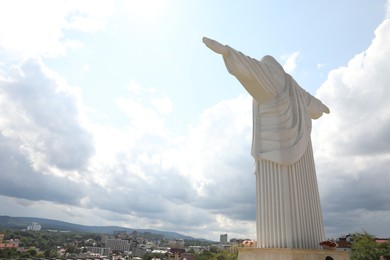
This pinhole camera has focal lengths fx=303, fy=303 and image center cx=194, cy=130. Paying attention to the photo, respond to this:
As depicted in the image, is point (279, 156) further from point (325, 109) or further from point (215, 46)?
point (325, 109)

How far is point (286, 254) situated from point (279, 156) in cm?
286

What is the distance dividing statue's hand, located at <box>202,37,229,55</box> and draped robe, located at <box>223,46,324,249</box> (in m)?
0.13

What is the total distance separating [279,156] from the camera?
9344mm

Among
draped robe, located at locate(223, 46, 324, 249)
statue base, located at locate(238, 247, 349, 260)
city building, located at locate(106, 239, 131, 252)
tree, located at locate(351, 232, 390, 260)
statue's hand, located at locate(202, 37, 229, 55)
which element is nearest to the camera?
statue base, located at locate(238, 247, 349, 260)

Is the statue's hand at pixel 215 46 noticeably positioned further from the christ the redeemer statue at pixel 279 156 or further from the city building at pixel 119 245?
the city building at pixel 119 245

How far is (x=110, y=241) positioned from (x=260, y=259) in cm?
15212

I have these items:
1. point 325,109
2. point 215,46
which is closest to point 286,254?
point 215,46

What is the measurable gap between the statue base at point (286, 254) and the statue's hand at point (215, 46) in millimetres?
5829

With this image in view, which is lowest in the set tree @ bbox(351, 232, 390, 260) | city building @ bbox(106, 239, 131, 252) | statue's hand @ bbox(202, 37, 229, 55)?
city building @ bbox(106, 239, 131, 252)

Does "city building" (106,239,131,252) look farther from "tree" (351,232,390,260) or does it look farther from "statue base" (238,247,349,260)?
"statue base" (238,247,349,260)

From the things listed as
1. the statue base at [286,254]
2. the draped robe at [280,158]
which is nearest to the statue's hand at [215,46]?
the draped robe at [280,158]

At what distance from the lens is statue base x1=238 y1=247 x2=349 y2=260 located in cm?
777

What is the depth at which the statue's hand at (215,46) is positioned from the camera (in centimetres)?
914

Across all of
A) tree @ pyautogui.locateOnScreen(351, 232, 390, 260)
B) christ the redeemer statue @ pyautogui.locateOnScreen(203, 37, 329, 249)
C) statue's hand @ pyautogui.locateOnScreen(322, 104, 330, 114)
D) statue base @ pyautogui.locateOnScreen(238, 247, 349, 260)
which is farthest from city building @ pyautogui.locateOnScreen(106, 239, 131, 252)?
statue base @ pyautogui.locateOnScreen(238, 247, 349, 260)
